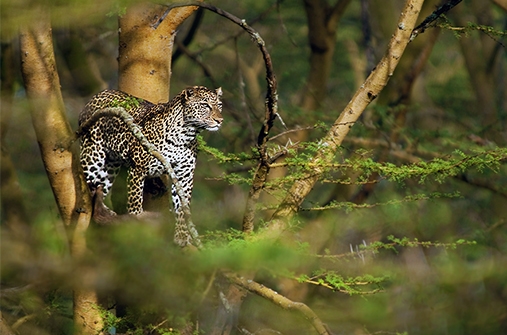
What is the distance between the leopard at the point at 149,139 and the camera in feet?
21.5

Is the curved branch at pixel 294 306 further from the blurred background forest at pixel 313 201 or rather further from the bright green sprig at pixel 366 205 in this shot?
the bright green sprig at pixel 366 205

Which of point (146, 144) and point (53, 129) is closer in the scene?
point (146, 144)

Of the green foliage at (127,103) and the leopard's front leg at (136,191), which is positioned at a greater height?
the green foliage at (127,103)

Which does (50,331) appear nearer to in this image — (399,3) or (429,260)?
(429,260)

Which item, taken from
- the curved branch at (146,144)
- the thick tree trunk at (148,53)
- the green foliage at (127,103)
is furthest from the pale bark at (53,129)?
the thick tree trunk at (148,53)

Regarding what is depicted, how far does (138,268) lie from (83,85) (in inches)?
234

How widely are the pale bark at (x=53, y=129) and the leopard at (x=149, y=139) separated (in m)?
0.61

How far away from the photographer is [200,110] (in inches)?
260

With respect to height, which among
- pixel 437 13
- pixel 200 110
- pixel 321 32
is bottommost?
pixel 321 32

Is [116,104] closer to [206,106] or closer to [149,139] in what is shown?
[149,139]

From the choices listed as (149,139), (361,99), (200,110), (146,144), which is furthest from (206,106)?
(146,144)

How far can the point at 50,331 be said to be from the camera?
21.0 feet

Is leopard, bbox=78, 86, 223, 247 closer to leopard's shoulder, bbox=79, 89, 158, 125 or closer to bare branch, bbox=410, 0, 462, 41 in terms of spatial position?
leopard's shoulder, bbox=79, 89, 158, 125

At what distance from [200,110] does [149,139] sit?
44cm
